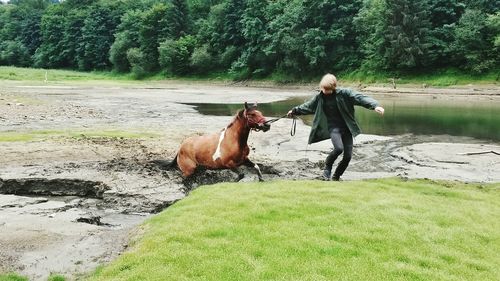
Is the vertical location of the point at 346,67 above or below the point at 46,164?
above

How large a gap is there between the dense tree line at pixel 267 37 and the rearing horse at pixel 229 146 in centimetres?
4601

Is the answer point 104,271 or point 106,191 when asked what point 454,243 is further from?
point 106,191

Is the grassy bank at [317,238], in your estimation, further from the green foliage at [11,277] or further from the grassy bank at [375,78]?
the grassy bank at [375,78]

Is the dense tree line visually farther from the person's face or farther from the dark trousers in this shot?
the person's face

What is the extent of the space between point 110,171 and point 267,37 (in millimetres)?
64256

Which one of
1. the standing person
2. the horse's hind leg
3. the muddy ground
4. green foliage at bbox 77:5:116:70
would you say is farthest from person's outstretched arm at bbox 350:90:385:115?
green foliage at bbox 77:5:116:70

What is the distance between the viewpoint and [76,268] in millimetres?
7004

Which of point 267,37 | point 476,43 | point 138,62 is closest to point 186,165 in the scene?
point 476,43

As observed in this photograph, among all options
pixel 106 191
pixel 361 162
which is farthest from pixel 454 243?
pixel 361 162

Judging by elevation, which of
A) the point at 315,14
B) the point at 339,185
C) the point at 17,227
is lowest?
the point at 17,227

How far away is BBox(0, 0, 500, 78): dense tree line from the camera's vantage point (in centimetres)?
5734

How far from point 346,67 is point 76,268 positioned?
65815 millimetres

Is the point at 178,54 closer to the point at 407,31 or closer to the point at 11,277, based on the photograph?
the point at 407,31

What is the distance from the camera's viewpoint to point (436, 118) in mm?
30375
